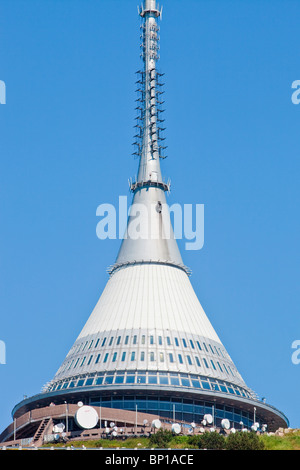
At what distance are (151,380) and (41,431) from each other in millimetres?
12011

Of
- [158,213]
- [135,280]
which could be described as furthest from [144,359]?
[158,213]

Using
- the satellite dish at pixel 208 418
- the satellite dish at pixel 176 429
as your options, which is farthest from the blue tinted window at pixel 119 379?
the satellite dish at pixel 176 429

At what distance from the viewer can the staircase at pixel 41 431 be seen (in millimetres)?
87562

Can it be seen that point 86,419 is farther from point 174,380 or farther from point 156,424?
point 174,380

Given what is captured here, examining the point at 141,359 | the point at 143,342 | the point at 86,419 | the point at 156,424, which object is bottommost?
the point at 156,424

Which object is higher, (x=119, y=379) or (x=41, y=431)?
(x=119, y=379)

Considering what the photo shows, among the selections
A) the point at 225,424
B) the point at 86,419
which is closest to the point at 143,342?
the point at 225,424

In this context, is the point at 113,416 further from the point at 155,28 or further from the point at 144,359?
the point at 155,28

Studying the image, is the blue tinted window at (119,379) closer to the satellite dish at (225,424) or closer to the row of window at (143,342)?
the row of window at (143,342)

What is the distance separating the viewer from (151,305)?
107438mm

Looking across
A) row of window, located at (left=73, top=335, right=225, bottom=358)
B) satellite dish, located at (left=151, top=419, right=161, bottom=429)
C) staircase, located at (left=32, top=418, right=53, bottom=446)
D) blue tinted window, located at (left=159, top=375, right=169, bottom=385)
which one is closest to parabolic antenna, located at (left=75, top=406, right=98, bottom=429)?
staircase, located at (left=32, top=418, right=53, bottom=446)

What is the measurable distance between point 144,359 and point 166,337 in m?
4.24

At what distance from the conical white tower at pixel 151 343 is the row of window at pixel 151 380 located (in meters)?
0.10

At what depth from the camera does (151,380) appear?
97.1m
